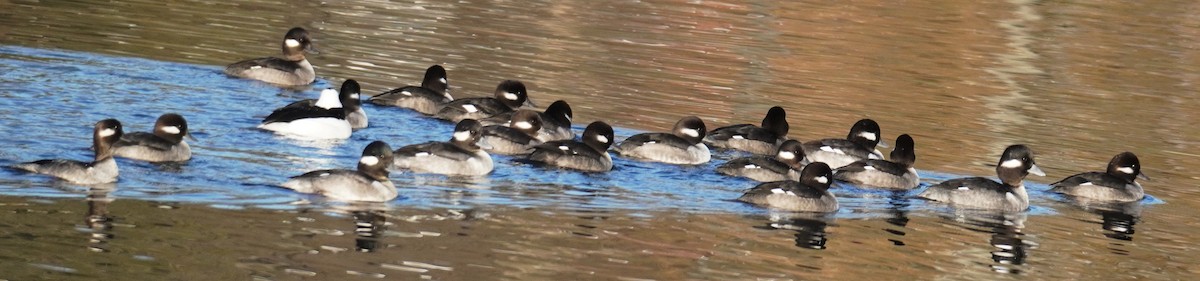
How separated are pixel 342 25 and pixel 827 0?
55.5 ft

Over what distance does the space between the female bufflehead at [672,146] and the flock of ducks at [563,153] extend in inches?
0.6

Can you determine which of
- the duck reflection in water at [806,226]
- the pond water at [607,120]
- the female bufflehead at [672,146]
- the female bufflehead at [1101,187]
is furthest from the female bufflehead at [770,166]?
the female bufflehead at [1101,187]

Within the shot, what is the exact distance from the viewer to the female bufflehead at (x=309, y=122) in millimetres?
21250

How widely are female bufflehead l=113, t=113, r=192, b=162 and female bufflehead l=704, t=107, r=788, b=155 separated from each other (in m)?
7.79

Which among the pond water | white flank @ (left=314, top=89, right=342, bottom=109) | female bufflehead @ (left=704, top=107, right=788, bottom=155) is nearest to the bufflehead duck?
the pond water

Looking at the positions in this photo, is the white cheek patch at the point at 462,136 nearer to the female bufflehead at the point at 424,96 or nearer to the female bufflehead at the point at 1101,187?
the female bufflehead at the point at 424,96

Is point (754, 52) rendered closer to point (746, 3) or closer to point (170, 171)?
point (746, 3)

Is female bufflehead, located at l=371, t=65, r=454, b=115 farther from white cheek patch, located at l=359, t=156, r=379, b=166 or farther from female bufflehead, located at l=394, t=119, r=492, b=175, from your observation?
white cheek patch, located at l=359, t=156, r=379, b=166

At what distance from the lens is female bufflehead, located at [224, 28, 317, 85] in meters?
26.8

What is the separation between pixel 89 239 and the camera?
13.9 metres

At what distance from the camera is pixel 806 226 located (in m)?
17.6

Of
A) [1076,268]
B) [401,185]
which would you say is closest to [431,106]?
[401,185]

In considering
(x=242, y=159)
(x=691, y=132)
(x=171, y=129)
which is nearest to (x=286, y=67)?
(x=691, y=132)

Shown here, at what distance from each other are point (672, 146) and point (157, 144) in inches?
240
